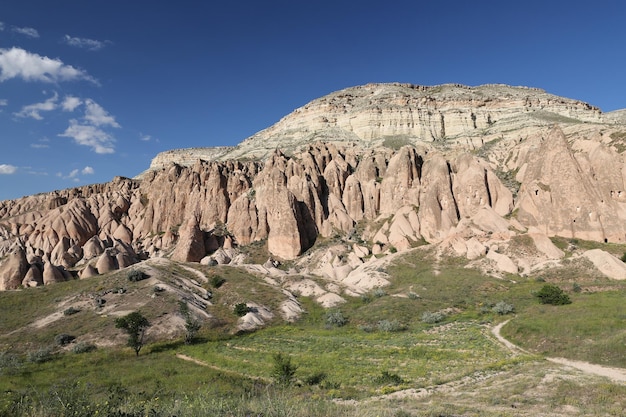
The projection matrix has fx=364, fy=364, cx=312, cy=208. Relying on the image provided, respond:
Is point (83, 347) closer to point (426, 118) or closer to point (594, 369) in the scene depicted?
point (594, 369)

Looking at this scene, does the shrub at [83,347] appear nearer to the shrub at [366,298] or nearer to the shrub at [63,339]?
the shrub at [63,339]

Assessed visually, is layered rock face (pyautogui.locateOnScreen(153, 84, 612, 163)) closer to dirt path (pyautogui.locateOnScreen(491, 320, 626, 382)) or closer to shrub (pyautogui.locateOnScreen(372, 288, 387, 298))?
shrub (pyautogui.locateOnScreen(372, 288, 387, 298))

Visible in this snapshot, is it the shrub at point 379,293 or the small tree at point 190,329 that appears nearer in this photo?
the small tree at point 190,329

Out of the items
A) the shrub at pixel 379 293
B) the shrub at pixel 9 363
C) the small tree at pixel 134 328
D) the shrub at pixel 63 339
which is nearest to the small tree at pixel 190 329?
the small tree at pixel 134 328

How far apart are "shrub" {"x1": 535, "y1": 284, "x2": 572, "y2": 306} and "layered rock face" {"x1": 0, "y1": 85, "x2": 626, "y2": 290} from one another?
16.1 metres

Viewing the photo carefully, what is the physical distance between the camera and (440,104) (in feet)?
433

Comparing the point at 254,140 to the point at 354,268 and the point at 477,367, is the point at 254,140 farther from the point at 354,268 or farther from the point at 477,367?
the point at 477,367

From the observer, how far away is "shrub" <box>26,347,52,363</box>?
29.8 meters

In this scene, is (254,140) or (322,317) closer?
(322,317)

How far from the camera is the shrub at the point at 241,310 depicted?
44.1 m

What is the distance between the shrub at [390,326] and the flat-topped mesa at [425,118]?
248ft

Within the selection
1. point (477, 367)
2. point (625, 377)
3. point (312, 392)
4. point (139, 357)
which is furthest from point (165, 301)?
point (625, 377)

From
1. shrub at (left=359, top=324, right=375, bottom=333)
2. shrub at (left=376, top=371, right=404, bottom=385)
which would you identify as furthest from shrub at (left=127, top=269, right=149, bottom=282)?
shrub at (left=376, top=371, right=404, bottom=385)

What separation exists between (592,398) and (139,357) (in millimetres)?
30663
